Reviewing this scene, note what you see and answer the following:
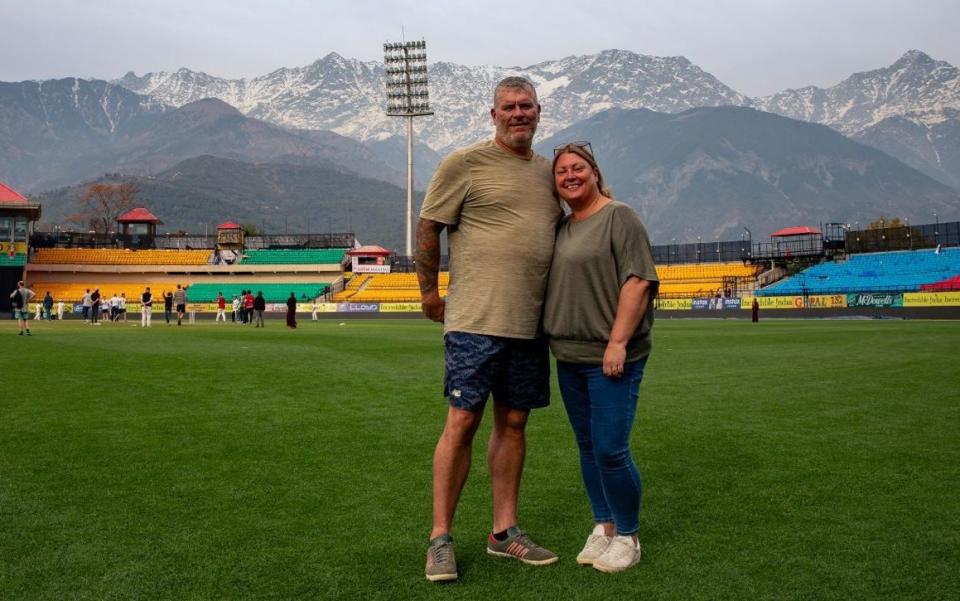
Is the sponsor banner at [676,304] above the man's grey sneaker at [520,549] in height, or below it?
below

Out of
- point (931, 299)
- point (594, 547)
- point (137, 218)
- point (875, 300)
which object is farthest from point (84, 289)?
point (594, 547)

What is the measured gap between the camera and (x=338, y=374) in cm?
1211

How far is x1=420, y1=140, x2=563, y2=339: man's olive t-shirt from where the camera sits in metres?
4.11

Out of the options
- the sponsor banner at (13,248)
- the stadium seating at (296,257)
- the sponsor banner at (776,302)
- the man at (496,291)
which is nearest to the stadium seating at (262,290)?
the stadium seating at (296,257)

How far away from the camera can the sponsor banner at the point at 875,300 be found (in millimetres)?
42219

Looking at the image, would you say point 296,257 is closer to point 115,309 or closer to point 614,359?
point 115,309

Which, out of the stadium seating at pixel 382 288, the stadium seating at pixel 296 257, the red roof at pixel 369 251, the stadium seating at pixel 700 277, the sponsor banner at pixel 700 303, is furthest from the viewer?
the stadium seating at pixel 296 257

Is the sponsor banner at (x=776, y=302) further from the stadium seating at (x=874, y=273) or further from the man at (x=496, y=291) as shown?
the man at (x=496, y=291)

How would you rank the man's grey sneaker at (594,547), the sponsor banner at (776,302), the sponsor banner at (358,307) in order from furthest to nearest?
1. the sponsor banner at (358,307)
2. the sponsor banner at (776,302)
3. the man's grey sneaker at (594,547)

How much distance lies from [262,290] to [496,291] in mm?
73518

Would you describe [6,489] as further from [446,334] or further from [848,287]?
[848,287]

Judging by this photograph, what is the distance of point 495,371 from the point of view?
4.14 metres

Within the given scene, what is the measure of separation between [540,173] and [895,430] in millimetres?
4507

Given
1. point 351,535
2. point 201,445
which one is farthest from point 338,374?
point 351,535
